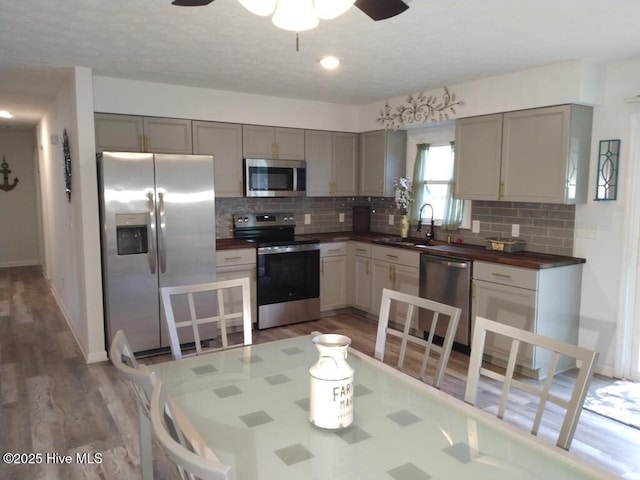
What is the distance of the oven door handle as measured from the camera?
189 inches

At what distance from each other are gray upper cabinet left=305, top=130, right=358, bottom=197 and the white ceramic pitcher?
162 inches

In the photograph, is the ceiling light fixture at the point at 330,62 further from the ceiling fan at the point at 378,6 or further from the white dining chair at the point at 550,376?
the white dining chair at the point at 550,376

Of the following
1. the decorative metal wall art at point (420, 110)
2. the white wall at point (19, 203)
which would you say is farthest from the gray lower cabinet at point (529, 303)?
the white wall at point (19, 203)

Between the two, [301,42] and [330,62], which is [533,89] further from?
[301,42]

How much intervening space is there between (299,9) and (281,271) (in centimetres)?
346

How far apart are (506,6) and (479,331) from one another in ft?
5.69

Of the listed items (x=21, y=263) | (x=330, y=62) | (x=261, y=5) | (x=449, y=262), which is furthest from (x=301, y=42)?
(x=21, y=263)

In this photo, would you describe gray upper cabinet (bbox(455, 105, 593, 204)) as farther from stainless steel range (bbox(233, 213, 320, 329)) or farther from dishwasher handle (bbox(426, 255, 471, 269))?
stainless steel range (bbox(233, 213, 320, 329))

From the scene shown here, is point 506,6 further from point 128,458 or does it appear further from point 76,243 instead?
point 76,243

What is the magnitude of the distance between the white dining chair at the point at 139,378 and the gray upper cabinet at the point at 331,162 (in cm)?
372

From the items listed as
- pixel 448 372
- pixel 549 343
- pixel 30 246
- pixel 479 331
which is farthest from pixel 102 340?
pixel 30 246

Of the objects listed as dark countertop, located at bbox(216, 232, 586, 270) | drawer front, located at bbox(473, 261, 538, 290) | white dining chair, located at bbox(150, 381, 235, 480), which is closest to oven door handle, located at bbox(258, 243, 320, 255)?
dark countertop, located at bbox(216, 232, 586, 270)

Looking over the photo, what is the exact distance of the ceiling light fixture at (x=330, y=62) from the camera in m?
3.52

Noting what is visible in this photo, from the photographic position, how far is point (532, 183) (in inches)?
152
